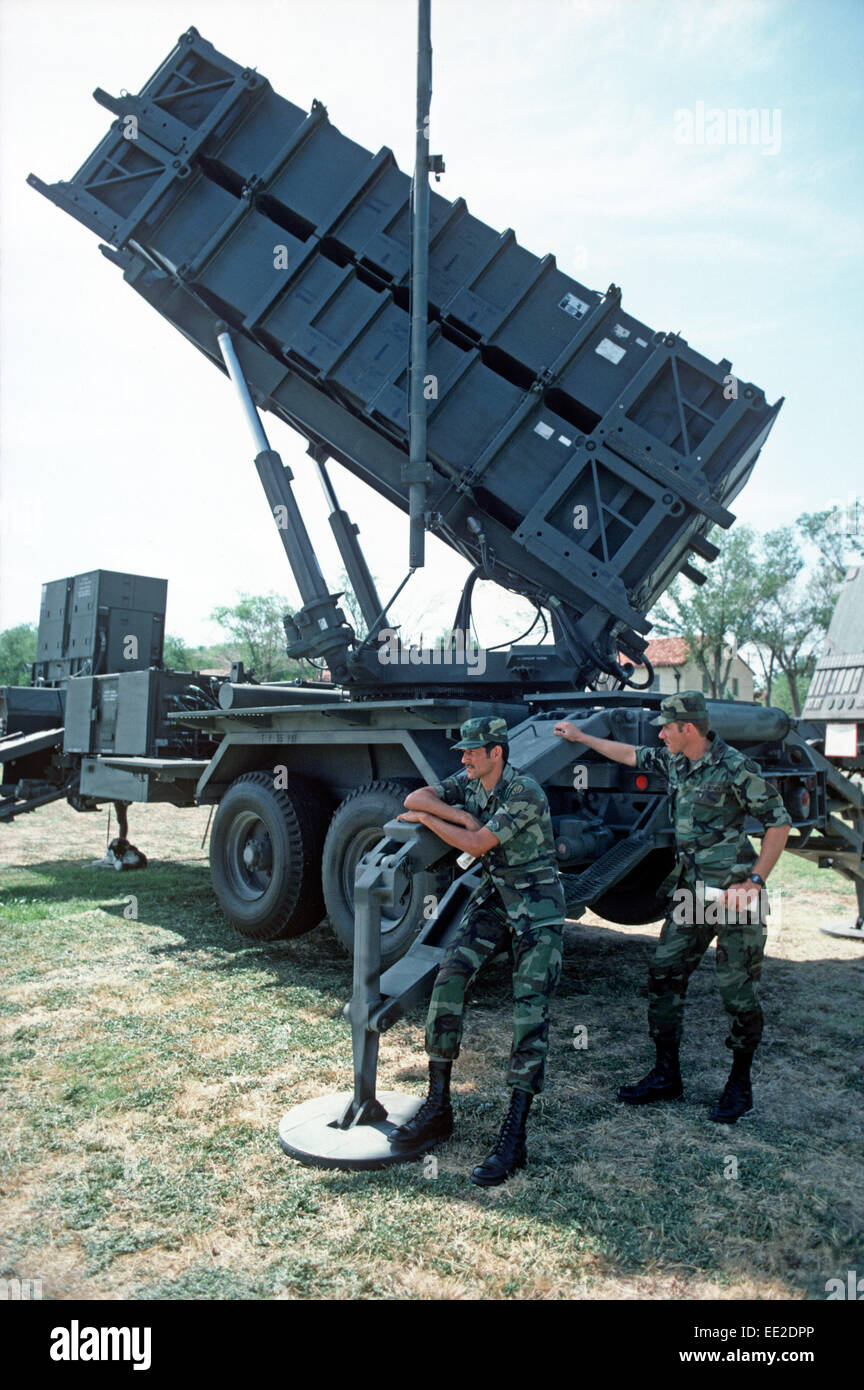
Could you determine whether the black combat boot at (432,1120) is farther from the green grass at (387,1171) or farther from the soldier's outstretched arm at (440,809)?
the soldier's outstretched arm at (440,809)

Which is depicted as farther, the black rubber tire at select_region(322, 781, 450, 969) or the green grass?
the black rubber tire at select_region(322, 781, 450, 969)

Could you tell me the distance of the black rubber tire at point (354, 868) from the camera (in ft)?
17.3

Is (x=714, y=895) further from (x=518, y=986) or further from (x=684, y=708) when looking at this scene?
(x=518, y=986)

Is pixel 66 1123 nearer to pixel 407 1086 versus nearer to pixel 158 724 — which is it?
pixel 407 1086

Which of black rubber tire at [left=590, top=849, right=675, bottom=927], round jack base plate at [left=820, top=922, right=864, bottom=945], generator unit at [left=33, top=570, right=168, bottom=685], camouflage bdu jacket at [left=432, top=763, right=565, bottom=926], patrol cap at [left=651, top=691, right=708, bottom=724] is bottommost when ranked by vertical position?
round jack base plate at [left=820, top=922, right=864, bottom=945]

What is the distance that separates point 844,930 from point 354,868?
4.05 metres

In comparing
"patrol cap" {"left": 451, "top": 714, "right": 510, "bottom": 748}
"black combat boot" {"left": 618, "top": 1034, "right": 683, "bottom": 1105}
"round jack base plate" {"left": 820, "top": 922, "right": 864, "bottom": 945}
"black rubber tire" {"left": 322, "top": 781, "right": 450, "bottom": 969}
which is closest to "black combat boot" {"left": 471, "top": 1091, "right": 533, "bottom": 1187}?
"black combat boot" {"left": 618, "top": 1034, "right": 683, "bottom": 1105}

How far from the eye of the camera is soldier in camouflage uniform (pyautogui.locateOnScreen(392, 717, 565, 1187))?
351 cm

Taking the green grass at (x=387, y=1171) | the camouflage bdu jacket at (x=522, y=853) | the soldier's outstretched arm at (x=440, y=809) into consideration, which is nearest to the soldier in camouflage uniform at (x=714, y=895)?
the green grass at (x=387, y=1171)

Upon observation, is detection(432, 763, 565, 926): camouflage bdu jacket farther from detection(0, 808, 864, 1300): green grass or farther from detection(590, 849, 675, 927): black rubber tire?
detection(590, 849, 675, 927): black rubber tire

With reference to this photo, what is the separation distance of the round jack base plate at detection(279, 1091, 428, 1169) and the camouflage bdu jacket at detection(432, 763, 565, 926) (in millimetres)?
854
